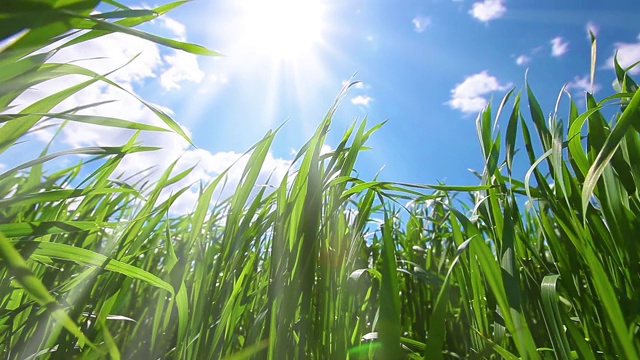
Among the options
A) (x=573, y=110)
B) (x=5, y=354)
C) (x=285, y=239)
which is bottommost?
(x=5, y=354)

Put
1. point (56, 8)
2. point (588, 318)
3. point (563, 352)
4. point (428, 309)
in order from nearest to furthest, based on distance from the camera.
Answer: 1. point (56, 8)
2. point (563, 352)
3. point (588, 318)
4. point (428, 309)

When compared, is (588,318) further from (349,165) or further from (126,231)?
(126,231)

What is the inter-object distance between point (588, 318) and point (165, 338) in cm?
62

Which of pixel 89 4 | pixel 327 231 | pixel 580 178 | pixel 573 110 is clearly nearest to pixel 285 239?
pixel 327 231

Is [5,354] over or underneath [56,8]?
underneath

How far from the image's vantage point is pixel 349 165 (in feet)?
2.37

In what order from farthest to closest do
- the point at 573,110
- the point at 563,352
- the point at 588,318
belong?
the point at 573,110 < the point at 588,318 < the point at 563,352

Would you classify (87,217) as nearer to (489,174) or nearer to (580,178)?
(489,174)

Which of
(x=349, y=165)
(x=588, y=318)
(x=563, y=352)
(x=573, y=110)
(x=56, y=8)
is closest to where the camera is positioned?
(x=56, y=8)

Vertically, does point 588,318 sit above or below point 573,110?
below

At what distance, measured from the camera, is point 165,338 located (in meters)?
0.76

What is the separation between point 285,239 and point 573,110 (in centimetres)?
59

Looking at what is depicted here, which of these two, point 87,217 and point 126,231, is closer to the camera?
point 126,231

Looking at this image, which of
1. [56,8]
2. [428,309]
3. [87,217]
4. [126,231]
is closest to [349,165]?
[126,231]
